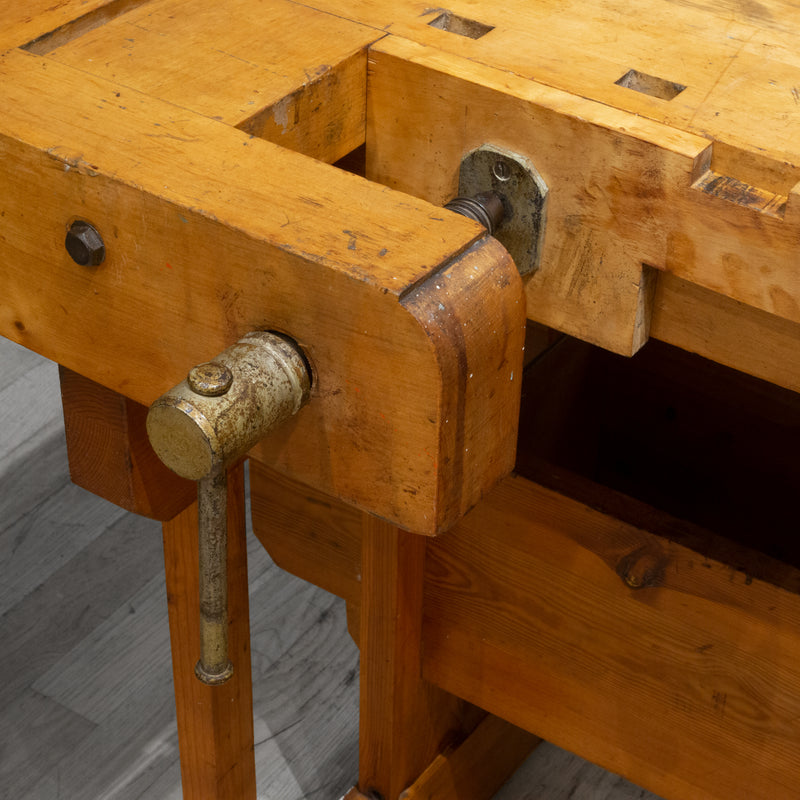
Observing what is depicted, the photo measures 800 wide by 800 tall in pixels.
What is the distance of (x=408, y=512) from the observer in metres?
0.69

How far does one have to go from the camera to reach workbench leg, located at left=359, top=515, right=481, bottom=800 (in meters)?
1.23

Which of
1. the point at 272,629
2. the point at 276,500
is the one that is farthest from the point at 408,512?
the point at 272,629

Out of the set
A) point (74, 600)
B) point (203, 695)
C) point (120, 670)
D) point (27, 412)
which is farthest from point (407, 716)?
point (27, 412)

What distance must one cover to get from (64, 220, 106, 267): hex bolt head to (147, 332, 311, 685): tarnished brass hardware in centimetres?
11

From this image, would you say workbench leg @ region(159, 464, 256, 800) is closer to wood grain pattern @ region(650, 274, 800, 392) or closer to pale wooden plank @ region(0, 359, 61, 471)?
wood grain pattern @ region(650, 274, 800, 392)

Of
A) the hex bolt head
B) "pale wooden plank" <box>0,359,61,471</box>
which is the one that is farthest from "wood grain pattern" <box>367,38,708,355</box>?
"pale wooden plank" <box>0,359,61,471</box>

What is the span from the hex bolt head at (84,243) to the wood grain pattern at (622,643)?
517mm

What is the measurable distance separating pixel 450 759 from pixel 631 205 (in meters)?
0.93

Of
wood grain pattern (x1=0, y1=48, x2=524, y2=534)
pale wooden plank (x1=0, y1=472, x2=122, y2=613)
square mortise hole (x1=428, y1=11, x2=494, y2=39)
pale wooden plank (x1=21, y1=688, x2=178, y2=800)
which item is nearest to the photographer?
wood grain pattern (x1=0, y1=48, x2=524, y2=534)

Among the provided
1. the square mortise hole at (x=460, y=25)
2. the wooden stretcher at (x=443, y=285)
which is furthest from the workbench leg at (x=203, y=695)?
the square mortise hole at (x=460, y=25)

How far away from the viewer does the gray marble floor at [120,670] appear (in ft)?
5.35

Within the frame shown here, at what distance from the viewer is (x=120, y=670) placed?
5.76 feet

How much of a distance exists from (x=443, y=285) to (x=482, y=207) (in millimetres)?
190

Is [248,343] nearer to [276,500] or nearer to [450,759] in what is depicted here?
[276,500]
